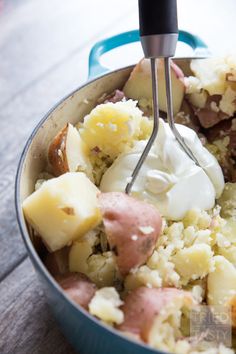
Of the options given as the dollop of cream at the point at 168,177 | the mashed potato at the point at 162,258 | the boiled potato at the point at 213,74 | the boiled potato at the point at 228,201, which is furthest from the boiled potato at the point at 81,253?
the boiled potato at the point at 213,74

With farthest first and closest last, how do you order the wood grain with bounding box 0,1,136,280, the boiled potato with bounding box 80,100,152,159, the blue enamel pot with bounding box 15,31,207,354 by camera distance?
the wood grain with bounding box 0,1,136,280, the boiled potato with bounding box 80,100,152,159, the blue enamel pot with bounding box 15,31,207,354

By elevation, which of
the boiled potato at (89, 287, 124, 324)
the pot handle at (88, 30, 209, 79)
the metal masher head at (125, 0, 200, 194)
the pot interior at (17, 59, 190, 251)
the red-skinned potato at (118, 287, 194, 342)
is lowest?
the red-skinned potato at (118, 287, 194, 342)

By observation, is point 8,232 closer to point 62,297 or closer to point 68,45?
point 62,297

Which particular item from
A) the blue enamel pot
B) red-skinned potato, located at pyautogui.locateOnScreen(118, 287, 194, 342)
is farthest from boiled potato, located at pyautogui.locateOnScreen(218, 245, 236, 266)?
the blue enamel pot

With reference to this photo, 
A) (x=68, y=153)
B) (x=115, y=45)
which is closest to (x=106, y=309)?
(x=68, y=153)

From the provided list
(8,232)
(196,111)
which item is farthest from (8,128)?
(196,111)

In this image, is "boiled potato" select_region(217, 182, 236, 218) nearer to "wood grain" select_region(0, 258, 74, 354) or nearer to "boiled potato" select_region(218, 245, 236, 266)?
"boiled potato" select_region(218, 245, 236, 266)

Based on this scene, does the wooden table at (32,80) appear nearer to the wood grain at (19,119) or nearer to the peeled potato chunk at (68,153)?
the wood grain at (19,119)

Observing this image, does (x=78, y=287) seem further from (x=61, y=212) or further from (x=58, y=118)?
(x=58, y=118)

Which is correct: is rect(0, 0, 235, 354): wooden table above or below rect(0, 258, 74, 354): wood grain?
above
